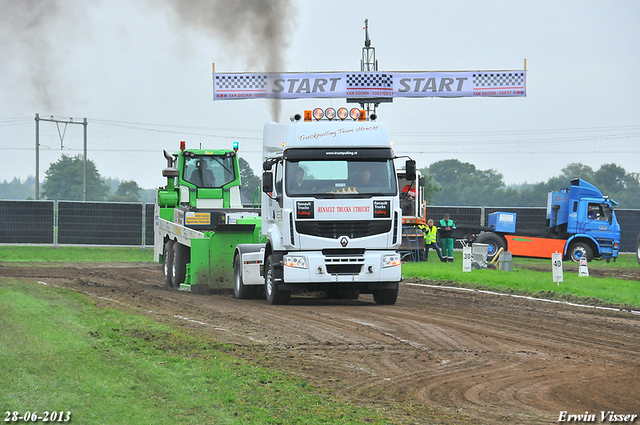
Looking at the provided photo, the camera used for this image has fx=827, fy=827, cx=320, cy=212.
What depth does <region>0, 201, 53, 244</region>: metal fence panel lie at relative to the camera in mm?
36875

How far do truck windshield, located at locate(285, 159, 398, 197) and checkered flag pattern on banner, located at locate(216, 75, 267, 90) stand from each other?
21.4 m

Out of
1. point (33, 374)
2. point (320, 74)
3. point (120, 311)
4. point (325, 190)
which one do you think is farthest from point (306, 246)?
point (320, 74)

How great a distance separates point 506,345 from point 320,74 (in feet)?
89.1

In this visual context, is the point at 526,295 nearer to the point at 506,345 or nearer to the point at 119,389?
the point at 506,345

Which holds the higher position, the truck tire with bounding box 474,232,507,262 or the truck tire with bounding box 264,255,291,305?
the truck tire with bounding box 474,232,507,262

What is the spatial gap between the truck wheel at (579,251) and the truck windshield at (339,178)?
66.6 ft

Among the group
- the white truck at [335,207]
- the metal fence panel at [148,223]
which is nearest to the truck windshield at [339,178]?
the white truck at [335,207]

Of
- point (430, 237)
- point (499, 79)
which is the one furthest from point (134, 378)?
point (499, 79)

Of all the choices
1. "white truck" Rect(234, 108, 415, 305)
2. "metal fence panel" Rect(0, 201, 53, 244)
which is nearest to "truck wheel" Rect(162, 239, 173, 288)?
"white truck" Rect(234, 108, 415, 305)

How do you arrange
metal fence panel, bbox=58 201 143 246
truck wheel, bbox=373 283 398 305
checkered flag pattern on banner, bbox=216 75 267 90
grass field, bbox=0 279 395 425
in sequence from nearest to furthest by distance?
grass field, bbox=0 279 395 425 → truck wheel, bbox=373 283 398 305 → checkered flag pattern on banner, bbox=216 75 267 90 → metal fence panel, bbox=58 201 143 246

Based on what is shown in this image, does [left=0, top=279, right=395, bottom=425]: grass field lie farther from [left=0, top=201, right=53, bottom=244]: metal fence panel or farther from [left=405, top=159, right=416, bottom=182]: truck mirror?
[left=0, top=201, right=53, bottom=244]: metal fence panel

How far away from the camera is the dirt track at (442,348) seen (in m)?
8.01

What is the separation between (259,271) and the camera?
1752 cm

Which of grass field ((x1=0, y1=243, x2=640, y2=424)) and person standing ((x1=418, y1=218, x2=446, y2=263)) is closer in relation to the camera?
grass field ((x1=0, y1=243, x2=640, y2=424))
